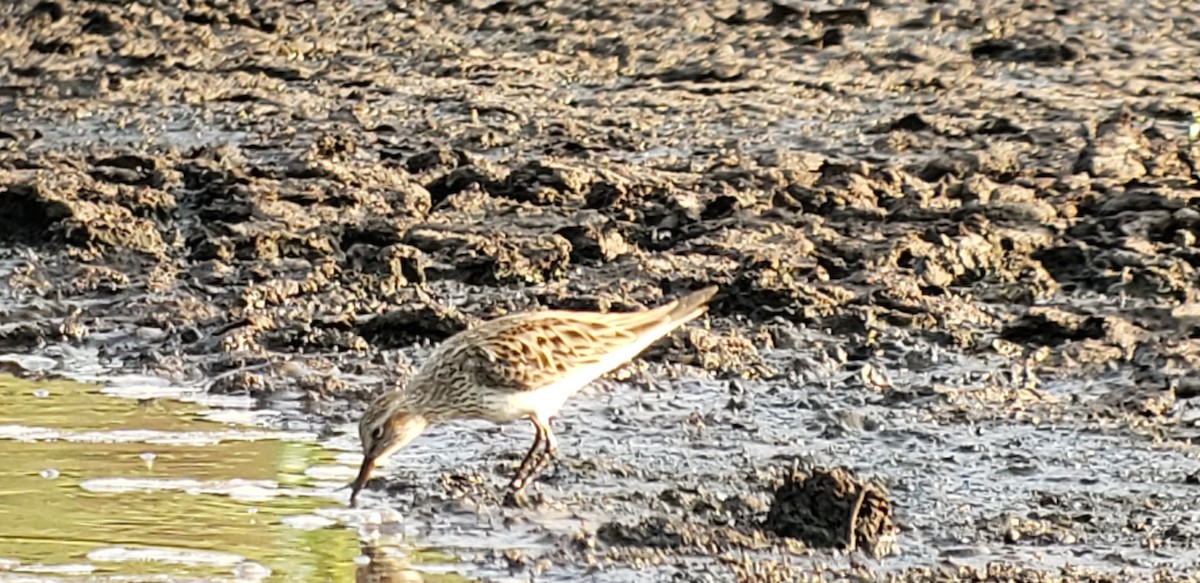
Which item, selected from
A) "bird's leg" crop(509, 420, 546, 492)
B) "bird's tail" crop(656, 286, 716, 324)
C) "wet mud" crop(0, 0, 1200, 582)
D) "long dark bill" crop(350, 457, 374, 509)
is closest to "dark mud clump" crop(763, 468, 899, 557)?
"wet mud" crop(0, 0, 1200, 582)

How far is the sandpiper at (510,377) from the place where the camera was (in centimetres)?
852

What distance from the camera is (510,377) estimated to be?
28.1 feet

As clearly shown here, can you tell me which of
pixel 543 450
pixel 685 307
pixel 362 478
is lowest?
pixel 543 450

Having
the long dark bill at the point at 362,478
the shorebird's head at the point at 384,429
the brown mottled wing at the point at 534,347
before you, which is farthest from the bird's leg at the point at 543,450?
the long dark bill at the point at 362,478

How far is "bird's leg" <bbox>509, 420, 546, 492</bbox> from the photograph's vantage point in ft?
27.4

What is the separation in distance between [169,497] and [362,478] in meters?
0.68

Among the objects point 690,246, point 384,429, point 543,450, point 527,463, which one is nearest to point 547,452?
point 543,450

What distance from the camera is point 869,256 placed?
10727 mm

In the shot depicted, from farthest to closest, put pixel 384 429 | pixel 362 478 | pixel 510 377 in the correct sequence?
1. pixel 510 377
2. pixel 384 429
3. pixel 362 478

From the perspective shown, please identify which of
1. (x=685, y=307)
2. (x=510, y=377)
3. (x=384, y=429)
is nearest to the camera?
(x=384, y=429)

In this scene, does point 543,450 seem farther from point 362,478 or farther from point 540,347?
point 362,478

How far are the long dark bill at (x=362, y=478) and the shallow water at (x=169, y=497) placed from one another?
0.05 m

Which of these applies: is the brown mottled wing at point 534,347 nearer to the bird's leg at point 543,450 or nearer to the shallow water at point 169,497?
the bird's leg at point 543,450

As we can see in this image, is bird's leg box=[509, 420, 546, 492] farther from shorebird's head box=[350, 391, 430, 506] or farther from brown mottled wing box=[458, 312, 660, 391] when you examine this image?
shorebird's head box=[350, 391, 430, 506]
